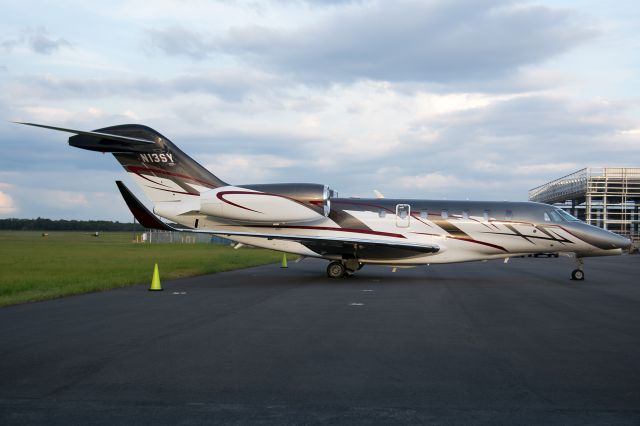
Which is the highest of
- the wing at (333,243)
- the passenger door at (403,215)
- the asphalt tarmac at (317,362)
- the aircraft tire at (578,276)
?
the passenger door at (403,215)

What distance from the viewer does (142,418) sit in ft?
18.8

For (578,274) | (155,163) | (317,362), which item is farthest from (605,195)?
(317,362)

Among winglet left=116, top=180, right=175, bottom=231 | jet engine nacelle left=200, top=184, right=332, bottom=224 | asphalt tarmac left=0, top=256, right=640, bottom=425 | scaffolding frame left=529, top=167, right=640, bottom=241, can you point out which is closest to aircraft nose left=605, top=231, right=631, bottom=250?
asphalt tarmac left=0, top=256, right=640, bottom=425

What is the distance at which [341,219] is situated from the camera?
82.5 ft

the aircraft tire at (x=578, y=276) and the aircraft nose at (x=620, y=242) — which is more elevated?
the aircraft nose at (x=620, y=242)

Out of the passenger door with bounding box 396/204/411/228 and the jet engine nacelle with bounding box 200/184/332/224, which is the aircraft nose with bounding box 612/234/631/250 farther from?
the jet engine nacelle with bounding box 200/184/332/224

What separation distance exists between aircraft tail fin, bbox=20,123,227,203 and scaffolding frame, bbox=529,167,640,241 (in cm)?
4931

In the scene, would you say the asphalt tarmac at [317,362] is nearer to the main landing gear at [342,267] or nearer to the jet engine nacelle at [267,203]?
the jet engine nacelle at [267,203]

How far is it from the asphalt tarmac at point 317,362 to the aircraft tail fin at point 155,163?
8685 mm

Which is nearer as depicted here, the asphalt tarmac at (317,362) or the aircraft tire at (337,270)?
the asphalt tarmac at (317,362)

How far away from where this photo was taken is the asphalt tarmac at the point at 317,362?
6004 mm

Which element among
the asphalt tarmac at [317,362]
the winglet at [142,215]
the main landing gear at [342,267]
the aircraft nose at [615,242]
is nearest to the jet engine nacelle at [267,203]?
the main landing gear at [342,267]

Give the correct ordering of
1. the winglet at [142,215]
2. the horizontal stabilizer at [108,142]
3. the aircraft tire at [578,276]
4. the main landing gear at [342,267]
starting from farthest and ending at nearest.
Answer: the main landing gear at [342,267] → the aircraft tire at [578,276] → the horizontal stabilizer at [108,142] → the winglet at [142,215]

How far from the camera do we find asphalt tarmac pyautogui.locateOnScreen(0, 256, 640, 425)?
600cm
